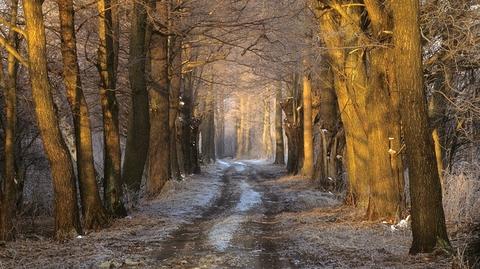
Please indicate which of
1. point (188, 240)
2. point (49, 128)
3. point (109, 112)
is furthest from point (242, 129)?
point (188, 240)

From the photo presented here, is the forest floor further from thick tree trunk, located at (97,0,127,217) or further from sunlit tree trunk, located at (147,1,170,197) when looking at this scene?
sunlit tree trunk, located at (147,1,170,197)

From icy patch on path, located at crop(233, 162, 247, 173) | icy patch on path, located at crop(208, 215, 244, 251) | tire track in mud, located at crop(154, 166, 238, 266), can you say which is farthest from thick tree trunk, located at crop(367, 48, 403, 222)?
icy patch on path, located at crop(233, 162, 247, 173)

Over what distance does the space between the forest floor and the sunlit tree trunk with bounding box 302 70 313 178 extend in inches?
507

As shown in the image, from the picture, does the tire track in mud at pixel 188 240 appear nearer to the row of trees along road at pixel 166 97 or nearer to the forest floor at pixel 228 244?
the forest floor at pixel 228 244

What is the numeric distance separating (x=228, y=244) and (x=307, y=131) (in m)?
20.6

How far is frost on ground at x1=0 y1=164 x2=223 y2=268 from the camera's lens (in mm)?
9438

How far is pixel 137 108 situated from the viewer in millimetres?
17891

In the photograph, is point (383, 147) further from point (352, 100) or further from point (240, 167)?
point (240, 167)

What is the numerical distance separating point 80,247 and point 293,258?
3799 millimetres

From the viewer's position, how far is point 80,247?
1088 centimetres

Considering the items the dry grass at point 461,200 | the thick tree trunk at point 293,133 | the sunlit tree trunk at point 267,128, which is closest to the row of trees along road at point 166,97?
the dry grass at point 461,200

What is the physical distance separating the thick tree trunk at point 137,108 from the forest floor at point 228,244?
3.50ft

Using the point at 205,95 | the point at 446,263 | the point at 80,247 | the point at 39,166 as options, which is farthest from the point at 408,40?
the point at 205,95

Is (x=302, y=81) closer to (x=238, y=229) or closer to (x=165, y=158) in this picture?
(x=165, y=158)
